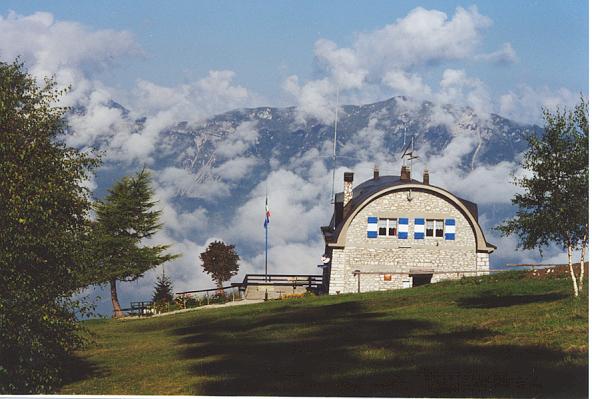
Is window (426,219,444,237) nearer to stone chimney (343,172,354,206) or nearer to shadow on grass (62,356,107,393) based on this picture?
stone chimney (343,172,354,206)

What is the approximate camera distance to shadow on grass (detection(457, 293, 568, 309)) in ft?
109

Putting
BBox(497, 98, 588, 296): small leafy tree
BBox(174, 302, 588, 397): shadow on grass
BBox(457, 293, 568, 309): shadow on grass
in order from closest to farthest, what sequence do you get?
1. BBox(174, 302, 588, 397): shadow on grass
2. BBox(497, 98, 588, 296): small leafy tree
3. BBox(457, 293, 568, 309): shadow on grass

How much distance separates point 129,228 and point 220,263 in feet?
42.5

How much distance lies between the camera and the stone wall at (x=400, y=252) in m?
51.6

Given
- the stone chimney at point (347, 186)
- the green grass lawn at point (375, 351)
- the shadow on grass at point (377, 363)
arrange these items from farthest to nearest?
the stone chimney at point (347, 186) → the green grass lawn at point (375, 351) → the shadow on grass at point (377, 363)

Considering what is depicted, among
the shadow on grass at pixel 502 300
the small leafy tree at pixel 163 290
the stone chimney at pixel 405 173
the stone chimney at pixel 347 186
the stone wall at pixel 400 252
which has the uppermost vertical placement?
the stone chimney at pixel 405 173

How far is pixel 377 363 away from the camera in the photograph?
22234 millimetres

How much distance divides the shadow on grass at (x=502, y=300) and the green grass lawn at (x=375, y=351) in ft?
0.16

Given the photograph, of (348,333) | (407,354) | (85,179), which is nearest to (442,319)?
(348,333)

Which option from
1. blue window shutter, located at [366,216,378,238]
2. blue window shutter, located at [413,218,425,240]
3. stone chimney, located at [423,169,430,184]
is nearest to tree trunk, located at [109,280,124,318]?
blue window shutter, located at [366,216,378,238]

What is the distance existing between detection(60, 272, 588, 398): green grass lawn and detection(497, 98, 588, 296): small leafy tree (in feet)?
8.79

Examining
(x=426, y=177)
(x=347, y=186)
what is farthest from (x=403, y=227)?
(x=347, y=186)

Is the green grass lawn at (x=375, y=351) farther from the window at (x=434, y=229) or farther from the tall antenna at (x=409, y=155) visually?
the tall antenna at (x=409, y=155)

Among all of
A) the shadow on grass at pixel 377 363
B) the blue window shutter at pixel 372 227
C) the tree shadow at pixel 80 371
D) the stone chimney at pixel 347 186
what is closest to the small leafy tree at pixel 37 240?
the tree shadow at pixel 80 371
